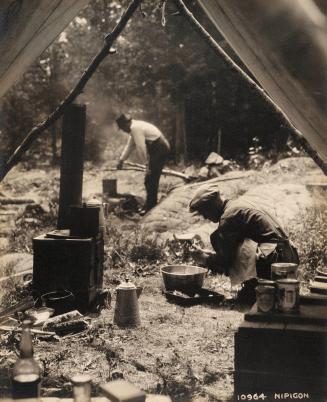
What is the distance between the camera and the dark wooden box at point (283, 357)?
3359 mm

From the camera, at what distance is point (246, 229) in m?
6.27

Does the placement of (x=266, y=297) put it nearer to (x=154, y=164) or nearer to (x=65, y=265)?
(x=65, y=265)

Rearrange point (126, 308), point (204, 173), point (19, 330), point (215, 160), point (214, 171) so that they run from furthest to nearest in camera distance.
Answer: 1. point (215, 160)
2. point (214, 171)
3. point (204, 173)
4. point (126, 308)
5. point (19, 330)

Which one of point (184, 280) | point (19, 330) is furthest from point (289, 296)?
point (184, 280)

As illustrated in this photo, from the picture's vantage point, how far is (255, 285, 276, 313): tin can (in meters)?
3.63

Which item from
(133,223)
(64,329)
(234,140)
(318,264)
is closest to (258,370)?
(64,329)

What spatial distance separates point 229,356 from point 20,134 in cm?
1377

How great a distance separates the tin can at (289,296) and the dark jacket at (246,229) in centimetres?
236

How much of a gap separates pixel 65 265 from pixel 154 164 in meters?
5.87

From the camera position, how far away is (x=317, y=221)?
336 inches

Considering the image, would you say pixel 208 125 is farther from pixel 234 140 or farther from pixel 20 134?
pixel 20 134

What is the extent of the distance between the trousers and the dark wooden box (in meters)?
7.88

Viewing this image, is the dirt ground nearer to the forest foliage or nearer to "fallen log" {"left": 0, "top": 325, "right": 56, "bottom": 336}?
"fallen log" {"left": 0, "top": 325, "right": 56, "bottom": 336}

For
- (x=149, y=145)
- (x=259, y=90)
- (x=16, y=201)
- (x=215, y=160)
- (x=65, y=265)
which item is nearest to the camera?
(x=259, y=90)
